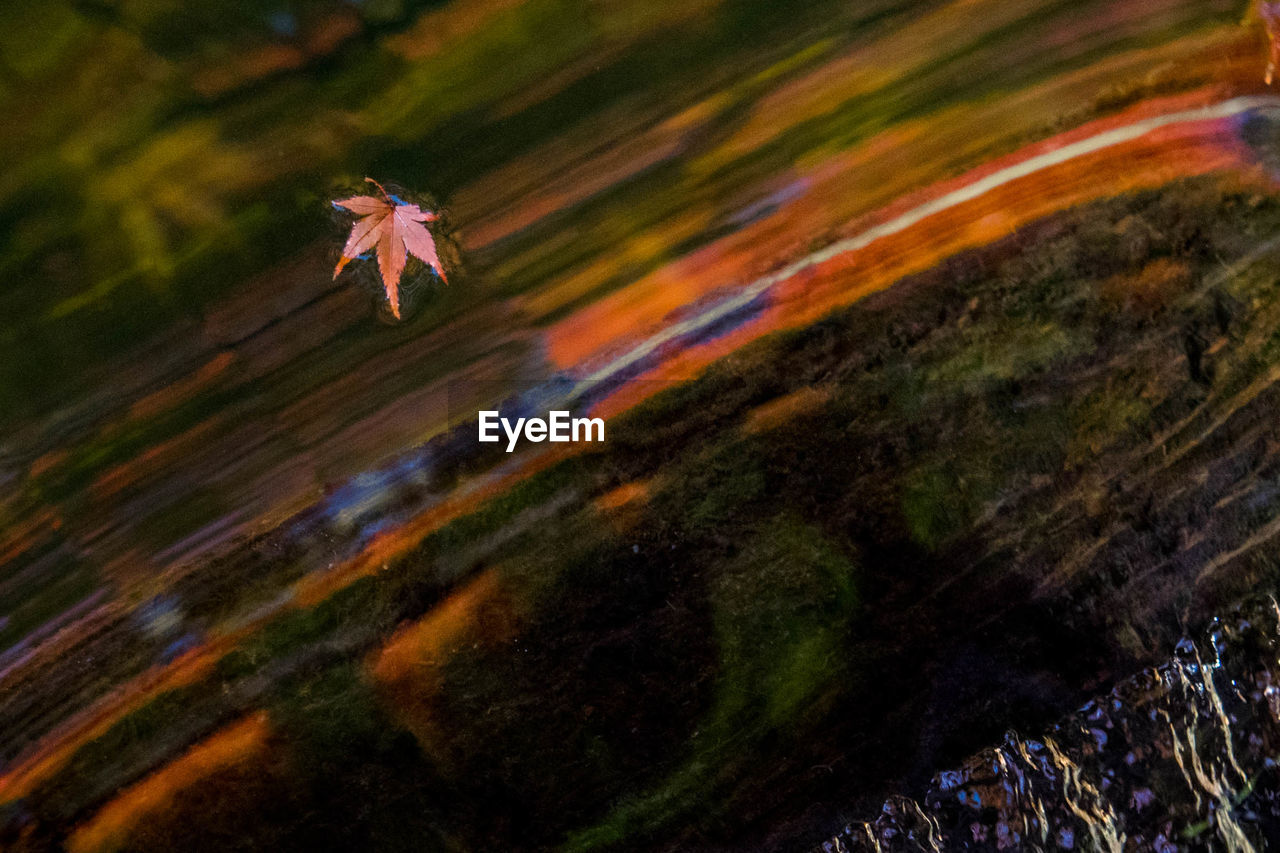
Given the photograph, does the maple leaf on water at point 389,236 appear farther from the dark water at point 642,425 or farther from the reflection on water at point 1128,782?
the reflection on water at point 1128,782

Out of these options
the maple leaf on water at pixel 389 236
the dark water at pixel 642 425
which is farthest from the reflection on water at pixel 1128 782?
the maple leaf on water at pixel 389 236

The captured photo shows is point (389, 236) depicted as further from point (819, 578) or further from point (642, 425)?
point (819, 578)

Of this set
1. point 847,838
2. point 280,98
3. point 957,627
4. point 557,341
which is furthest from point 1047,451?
point 280,98

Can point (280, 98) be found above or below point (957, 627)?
above

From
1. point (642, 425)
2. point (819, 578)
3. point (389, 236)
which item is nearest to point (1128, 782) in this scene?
point (819, 578)

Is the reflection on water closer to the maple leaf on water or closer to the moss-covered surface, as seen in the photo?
the moss-covered surface

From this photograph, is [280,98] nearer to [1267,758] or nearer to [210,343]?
[210,343]
